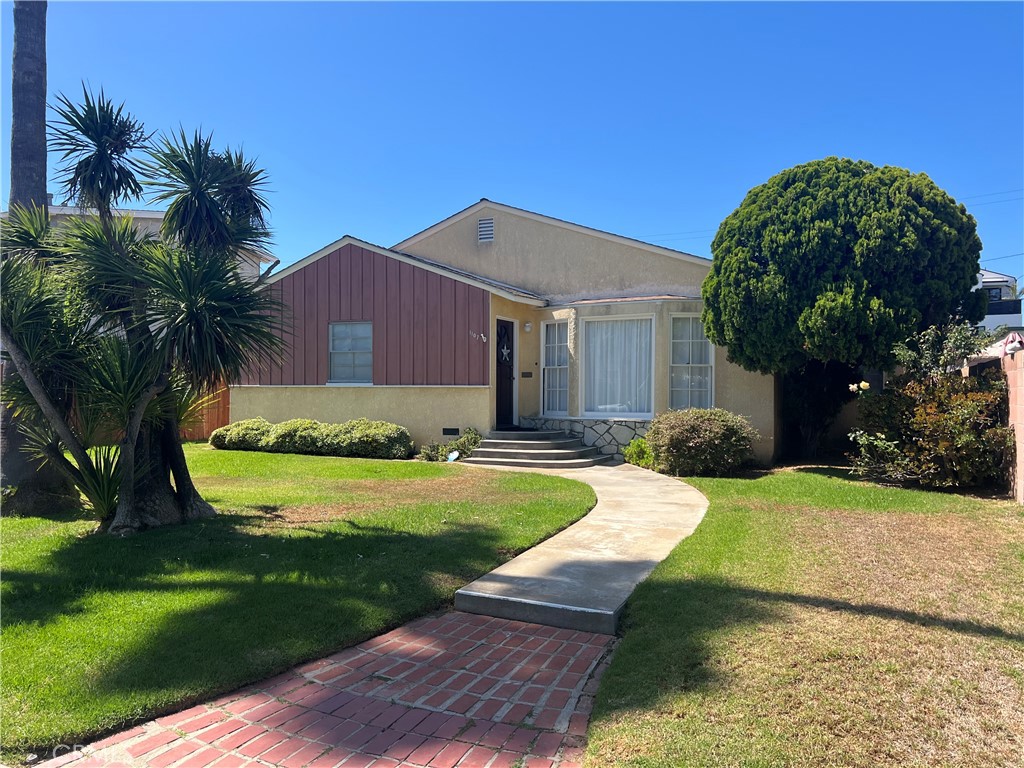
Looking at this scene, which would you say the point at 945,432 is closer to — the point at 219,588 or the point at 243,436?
the point at 219,588

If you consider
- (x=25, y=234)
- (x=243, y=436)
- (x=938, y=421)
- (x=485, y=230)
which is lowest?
(x=243, y=436)

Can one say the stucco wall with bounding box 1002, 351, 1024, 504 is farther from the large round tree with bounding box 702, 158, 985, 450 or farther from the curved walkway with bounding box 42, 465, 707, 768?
the curved walkway with bounding box 42, 465, 707, 768

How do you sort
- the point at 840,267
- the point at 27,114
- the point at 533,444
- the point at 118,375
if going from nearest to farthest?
the point at 118,375, the point at 27,114, the point at 840,267, the point at 533,444

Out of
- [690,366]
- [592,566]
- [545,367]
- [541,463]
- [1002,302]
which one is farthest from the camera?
[1002,302]

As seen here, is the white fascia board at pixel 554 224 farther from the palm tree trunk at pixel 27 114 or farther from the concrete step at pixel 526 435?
the palm tree trunk at pixel 27 114

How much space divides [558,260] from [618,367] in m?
3.45

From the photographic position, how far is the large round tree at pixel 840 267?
10.5 metres

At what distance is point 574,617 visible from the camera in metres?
4.68

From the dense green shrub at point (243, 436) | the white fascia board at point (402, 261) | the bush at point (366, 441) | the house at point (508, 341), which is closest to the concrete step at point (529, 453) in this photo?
the house at point (508, 341)

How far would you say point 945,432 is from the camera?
9156 mm

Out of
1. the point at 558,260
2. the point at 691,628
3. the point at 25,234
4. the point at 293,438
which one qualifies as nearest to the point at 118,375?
the point at 25,234

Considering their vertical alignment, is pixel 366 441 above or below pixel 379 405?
below

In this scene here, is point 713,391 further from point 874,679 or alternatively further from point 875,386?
point 874,679

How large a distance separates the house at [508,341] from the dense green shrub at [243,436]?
3.17ft
